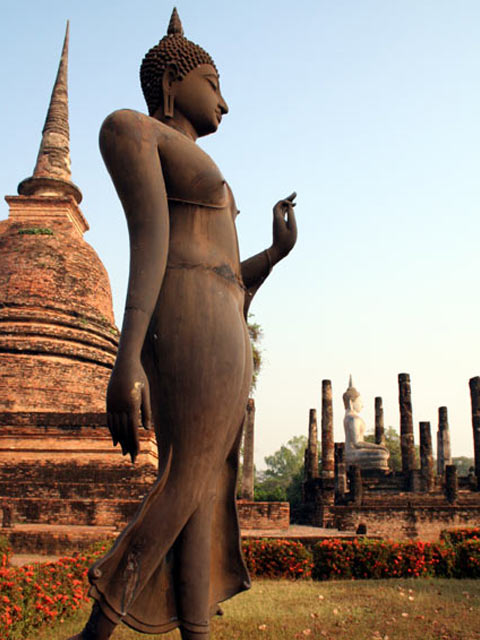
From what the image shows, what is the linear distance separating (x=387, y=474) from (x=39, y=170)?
19.7m

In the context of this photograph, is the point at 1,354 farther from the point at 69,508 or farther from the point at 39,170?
the point at 39,170

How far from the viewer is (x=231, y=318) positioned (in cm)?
270

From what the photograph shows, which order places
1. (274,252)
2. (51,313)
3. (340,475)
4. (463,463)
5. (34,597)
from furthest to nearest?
(463,463), (340,475), (51,313), (34,597), (274,252)

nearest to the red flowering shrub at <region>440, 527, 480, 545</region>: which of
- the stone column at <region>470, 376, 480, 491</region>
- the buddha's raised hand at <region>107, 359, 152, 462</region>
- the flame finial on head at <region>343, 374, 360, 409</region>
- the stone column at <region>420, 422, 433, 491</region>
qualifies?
the buddha's raised hand at <region>107, 359, 152, 462</region>

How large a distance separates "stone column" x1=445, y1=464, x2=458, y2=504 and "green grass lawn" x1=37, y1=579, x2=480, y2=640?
15246 millimetres

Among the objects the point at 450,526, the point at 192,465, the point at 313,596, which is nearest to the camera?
the point at 192,465

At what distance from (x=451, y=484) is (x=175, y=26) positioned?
69.4 ft

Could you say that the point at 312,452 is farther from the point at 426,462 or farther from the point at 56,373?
the point at 56,373

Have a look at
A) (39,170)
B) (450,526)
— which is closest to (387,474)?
(450,526)

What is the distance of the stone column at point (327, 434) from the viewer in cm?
2639

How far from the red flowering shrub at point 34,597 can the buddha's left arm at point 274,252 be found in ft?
10.1

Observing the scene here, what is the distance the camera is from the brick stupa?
11906mm

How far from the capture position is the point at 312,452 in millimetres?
30562

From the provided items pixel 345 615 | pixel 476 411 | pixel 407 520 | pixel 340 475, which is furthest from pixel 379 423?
pixel 345 615
